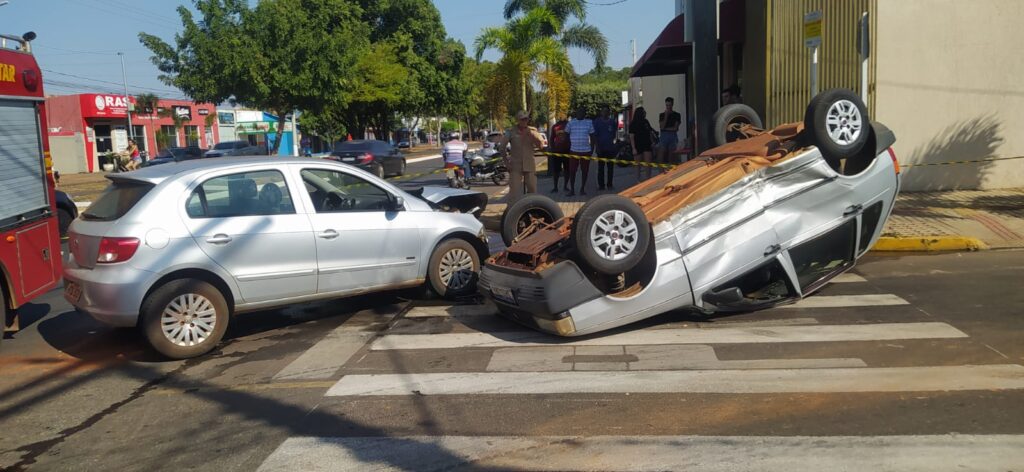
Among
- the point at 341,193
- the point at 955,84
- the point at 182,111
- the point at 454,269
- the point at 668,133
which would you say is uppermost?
the point at 182,111

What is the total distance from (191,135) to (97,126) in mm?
11871

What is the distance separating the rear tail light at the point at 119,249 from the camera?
6695 millimetres

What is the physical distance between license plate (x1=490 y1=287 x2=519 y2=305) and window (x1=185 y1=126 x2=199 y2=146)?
67.8m

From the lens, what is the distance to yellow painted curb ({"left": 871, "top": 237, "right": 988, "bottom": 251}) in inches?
400

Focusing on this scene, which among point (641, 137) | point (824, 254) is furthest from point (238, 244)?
point (641, 137)

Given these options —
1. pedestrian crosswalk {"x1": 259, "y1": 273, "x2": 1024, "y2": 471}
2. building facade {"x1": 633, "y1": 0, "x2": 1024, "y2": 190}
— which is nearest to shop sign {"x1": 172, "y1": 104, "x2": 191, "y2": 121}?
building facade {"x1": 633, "y1": 0, "x2": 1024, "y2": 190}

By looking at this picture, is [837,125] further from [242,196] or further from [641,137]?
[641,137]

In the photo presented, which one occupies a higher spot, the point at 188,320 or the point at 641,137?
the point at 641,137

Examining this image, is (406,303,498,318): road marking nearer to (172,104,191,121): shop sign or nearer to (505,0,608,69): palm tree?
(505,0,608,69): palm tree

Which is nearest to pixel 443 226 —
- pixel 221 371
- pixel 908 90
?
pixel 221 371

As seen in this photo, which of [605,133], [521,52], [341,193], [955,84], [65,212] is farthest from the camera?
[521,52]

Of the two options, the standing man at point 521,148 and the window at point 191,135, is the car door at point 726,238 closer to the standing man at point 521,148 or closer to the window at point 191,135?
the standing man at point 521,148

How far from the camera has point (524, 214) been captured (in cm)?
837

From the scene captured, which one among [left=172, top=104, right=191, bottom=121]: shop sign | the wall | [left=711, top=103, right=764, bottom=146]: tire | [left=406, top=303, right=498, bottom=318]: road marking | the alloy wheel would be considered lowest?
[left=406, top=303, right=498, bottom=318]: road marking
